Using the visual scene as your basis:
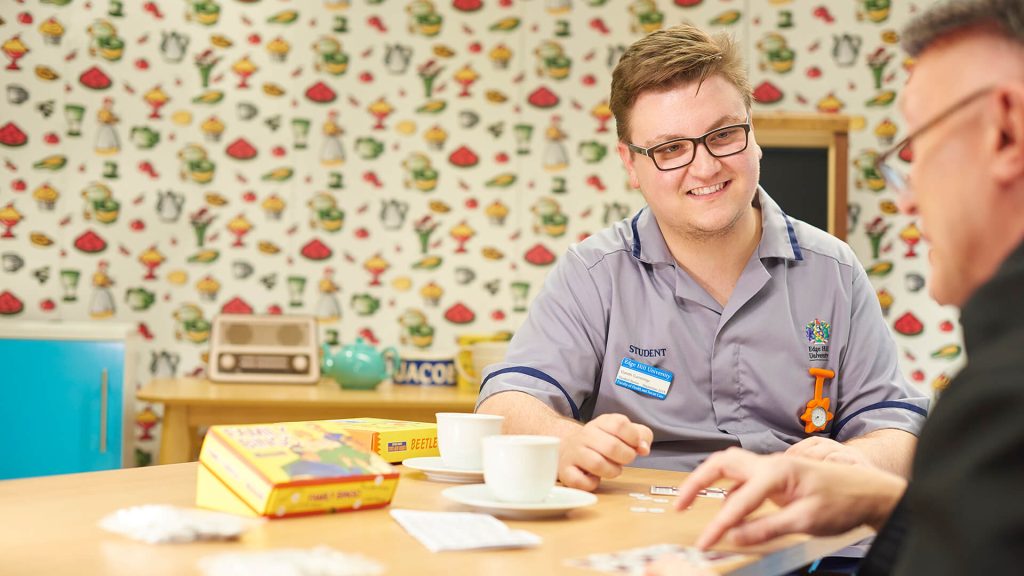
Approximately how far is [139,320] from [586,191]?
5.93ft

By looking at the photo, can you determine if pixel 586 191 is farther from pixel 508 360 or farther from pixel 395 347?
pixel 508 360

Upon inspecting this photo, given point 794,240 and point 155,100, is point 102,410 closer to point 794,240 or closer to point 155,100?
point 155,100

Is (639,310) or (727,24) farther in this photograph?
(727,24)

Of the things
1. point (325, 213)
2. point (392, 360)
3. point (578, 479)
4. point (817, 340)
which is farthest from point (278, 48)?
point (578, 479)

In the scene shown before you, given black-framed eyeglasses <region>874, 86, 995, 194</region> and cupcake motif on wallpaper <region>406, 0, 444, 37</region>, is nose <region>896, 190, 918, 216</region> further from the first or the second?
cupcake motif on wallpaper <region>406, 0, 444, 37</region>

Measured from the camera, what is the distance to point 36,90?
3.90 meters

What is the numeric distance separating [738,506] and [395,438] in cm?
67

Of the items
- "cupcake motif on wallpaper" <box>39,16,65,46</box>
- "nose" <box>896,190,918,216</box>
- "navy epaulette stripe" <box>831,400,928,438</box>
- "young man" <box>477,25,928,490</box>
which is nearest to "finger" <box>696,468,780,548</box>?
"nose" <box>896,190,918,216</box>

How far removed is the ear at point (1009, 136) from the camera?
2.33ft

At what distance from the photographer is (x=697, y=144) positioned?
6.37 ft

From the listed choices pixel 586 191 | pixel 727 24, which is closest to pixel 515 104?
pixel 586 191

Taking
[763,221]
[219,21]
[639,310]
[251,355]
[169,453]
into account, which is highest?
[219,21]

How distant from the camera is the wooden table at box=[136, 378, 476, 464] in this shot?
3.29m

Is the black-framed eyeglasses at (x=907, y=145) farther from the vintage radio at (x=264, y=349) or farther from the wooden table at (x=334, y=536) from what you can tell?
the vintage radio at (x=264, y=349)
